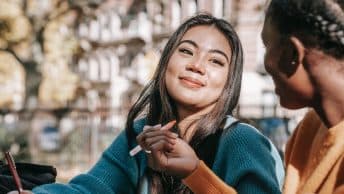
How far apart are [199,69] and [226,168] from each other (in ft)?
1.14

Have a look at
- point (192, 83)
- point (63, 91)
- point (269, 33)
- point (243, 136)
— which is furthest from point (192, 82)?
point (63, 91)

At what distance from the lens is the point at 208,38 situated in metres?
2.33

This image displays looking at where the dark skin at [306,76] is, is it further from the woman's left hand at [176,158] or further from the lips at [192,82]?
the lips at [192,82]

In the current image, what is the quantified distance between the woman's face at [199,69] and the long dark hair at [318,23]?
668 mm

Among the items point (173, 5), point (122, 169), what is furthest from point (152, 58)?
point (122, 169)

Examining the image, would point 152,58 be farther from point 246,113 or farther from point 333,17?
point 333,17

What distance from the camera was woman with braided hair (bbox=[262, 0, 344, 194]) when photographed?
157cm

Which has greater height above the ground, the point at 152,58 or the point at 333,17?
the point at 333,17

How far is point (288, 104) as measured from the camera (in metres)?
1.70

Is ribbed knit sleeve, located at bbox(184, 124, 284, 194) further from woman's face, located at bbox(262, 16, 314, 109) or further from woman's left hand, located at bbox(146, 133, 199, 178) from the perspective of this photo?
woman's face, located at bbox(262, 16, 314, 109)

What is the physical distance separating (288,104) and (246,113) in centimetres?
1466

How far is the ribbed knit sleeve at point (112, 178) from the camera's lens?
2387 mm

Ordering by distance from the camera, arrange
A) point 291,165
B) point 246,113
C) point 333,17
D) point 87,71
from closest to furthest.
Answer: point 333,17
point 291,165
point 246,113
point 87,71

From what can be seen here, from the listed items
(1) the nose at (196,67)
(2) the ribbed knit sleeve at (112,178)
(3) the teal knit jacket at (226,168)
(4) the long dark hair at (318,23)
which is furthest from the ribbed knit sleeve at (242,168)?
(4) the long dark hair at (318,23)
